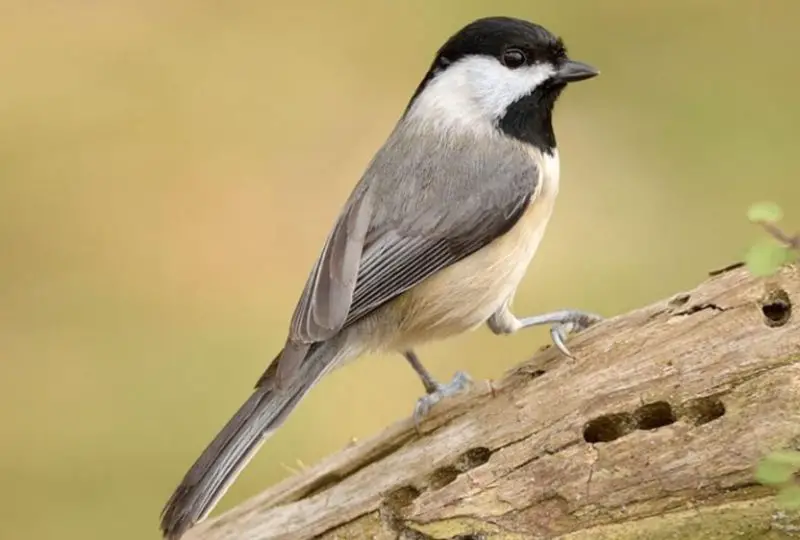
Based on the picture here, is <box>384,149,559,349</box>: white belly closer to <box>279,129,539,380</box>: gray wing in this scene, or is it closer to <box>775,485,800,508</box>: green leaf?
<box>279,129,539,380</box>: gray wing

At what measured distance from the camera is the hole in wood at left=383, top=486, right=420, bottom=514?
1734 mm

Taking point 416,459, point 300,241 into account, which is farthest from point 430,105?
Result: point 300,241

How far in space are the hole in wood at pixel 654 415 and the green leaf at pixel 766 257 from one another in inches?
16.0

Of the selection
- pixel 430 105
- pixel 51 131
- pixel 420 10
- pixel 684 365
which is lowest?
pixel 684 365

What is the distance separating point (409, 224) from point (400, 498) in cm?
44

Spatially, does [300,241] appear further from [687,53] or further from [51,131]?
[687,53]

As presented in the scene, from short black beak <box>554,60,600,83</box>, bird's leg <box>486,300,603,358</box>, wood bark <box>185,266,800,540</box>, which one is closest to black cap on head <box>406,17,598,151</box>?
short black beak <box>554,60,600,83</box>

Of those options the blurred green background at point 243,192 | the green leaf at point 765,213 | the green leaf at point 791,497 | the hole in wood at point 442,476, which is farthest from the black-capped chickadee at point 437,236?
the blurred green background at point 243,192

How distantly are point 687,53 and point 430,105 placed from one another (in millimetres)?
2727

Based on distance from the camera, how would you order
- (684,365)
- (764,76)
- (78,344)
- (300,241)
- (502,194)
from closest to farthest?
(684,365), (502,194), (78,344), (300,241), (764,76)

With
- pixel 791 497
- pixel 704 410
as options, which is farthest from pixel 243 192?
pixel 791 497

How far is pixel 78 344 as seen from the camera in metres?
3.68

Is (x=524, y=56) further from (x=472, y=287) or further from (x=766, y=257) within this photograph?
(x=766, y=257)

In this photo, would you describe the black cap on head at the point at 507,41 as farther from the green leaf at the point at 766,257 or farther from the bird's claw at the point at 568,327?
the green leaf at the point at 766,257
